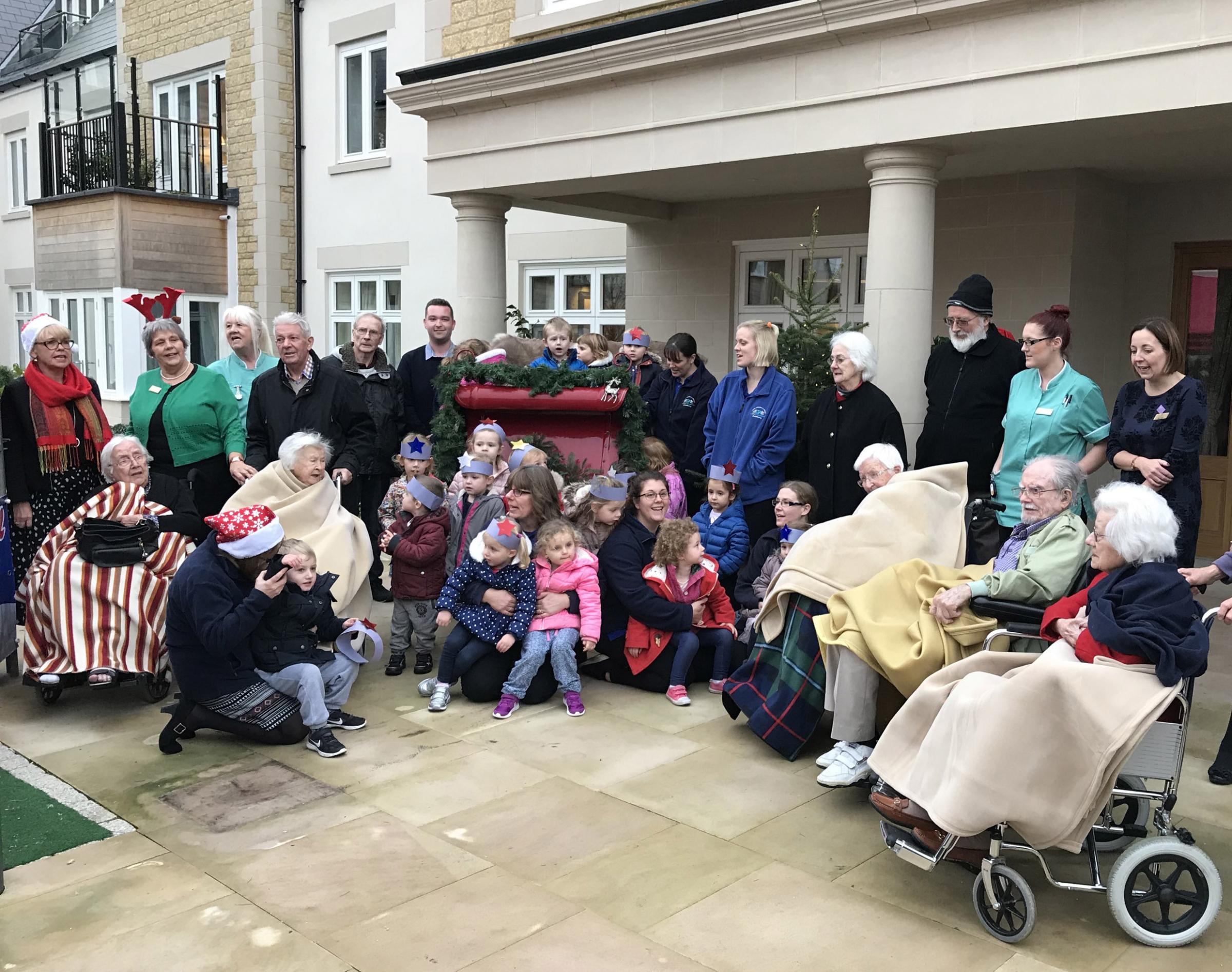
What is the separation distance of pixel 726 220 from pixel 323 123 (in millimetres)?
6730

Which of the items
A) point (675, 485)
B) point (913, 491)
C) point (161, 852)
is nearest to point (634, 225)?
point (675, 485)

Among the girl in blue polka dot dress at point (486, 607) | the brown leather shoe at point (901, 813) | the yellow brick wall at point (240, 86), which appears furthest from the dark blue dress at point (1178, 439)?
the yellow brick wall at point (240, 86)

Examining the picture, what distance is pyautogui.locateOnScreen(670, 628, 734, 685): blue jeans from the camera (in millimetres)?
5609

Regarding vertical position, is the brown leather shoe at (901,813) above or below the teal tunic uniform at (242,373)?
below

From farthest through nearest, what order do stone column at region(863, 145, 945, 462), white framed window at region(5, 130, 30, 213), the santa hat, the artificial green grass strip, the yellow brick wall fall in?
white framed window at region(5, 130, 30, 213) → the yellow brick wall → stone column at region(863, 145, 945, 462) → the santa hat → the artificial green grass strip

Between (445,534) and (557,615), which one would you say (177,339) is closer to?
(445,534)

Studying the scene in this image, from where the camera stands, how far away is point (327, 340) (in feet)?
49.0

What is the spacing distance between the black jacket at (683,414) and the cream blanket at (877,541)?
2.36 metres

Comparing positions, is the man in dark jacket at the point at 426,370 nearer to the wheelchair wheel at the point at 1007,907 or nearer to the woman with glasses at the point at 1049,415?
the woman with glasses at the point at 1049,415

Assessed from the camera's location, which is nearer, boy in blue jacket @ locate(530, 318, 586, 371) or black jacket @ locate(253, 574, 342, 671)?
black jacket @ locate(253, 574, 342, 671)

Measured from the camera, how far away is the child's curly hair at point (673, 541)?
5.52 metres

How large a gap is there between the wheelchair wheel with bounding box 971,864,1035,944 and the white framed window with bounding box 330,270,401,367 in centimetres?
1119

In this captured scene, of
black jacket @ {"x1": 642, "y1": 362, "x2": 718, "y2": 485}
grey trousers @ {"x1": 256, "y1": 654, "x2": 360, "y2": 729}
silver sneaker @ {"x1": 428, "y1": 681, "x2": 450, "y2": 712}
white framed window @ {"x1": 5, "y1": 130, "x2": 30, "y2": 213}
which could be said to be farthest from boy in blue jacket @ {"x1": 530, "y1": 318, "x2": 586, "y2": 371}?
white framed window @ {"x1": 5, "y1": 130, "x2": 30, "y2": 213}

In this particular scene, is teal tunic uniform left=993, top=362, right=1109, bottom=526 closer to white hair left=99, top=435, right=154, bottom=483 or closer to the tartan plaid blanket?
the tartan plaid blanket
